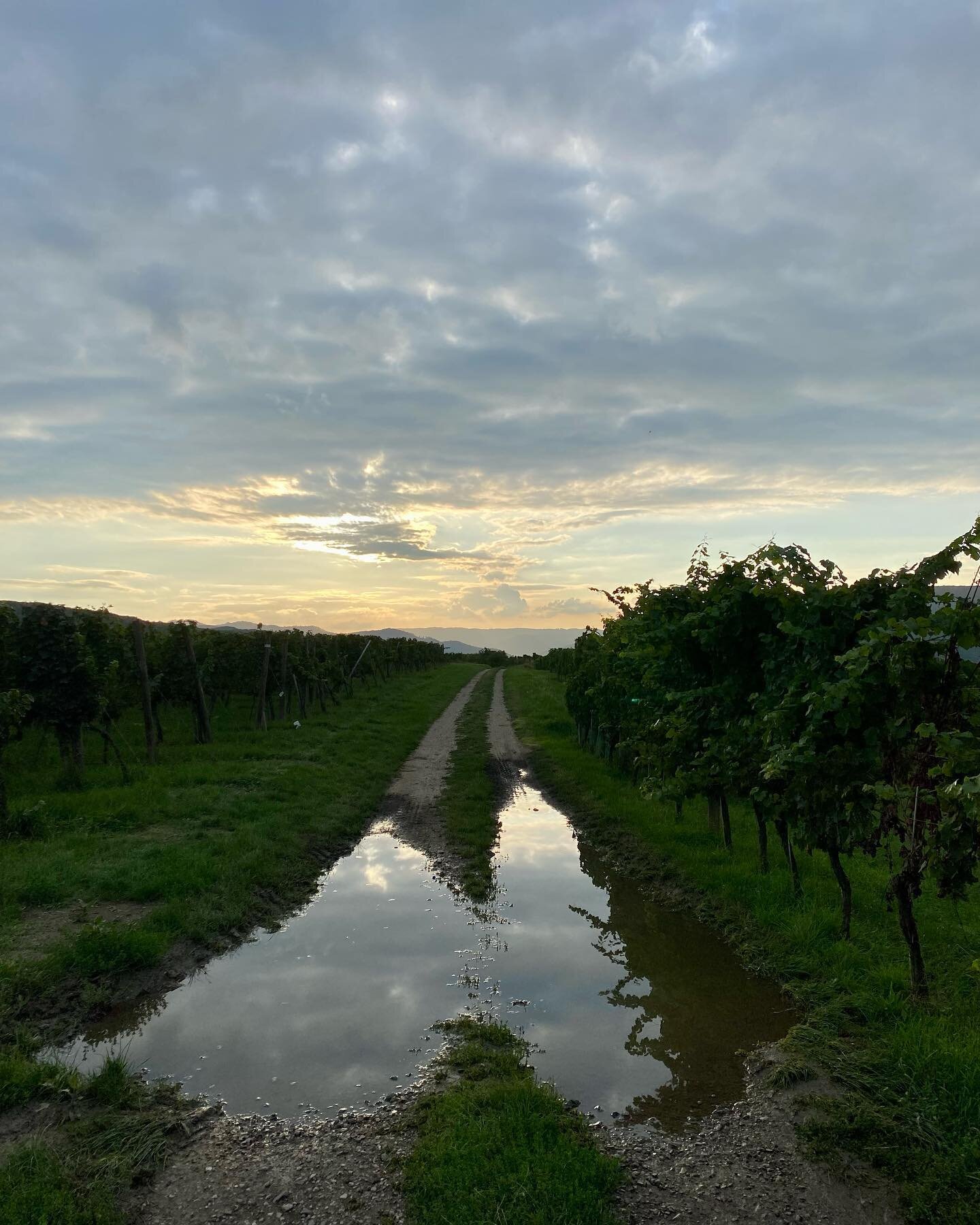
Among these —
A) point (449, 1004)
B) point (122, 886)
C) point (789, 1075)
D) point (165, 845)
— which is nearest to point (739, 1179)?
point (789, 1075)

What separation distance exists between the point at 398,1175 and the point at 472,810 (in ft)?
33.7

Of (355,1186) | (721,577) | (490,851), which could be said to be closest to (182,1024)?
(355,1186)

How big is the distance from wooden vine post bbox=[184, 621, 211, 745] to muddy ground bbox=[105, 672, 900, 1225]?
1543 cm

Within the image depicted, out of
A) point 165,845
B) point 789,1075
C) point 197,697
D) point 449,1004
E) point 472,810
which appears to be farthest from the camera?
point 197,697

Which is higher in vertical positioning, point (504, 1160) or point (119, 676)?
point (119, 676)

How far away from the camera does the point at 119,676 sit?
18156 millimetres

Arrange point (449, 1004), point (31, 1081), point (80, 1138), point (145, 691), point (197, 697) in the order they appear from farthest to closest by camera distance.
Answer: point (197, 697), point (145, 691), point (449, 1004), point (31, 1081), point (80, 1138)

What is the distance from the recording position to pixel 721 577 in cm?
1001

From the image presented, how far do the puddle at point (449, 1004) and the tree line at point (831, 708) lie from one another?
1949 mm

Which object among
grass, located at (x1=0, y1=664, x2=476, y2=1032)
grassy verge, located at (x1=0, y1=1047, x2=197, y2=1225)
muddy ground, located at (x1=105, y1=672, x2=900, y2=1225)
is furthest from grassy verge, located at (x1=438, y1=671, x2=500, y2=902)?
grassy verge, located at (x1=0, y1=1047, x2=197, y2=1225)

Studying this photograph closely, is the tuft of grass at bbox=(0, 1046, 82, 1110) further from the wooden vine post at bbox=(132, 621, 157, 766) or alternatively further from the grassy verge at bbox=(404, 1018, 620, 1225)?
the wooden vine post at bbox=(132, 621, 157, 766)

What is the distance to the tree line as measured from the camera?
5992 millimetres

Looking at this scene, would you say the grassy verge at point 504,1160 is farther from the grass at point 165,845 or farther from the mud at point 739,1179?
the grass at point 165,845

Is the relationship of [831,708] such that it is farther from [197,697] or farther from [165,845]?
[197,697]
